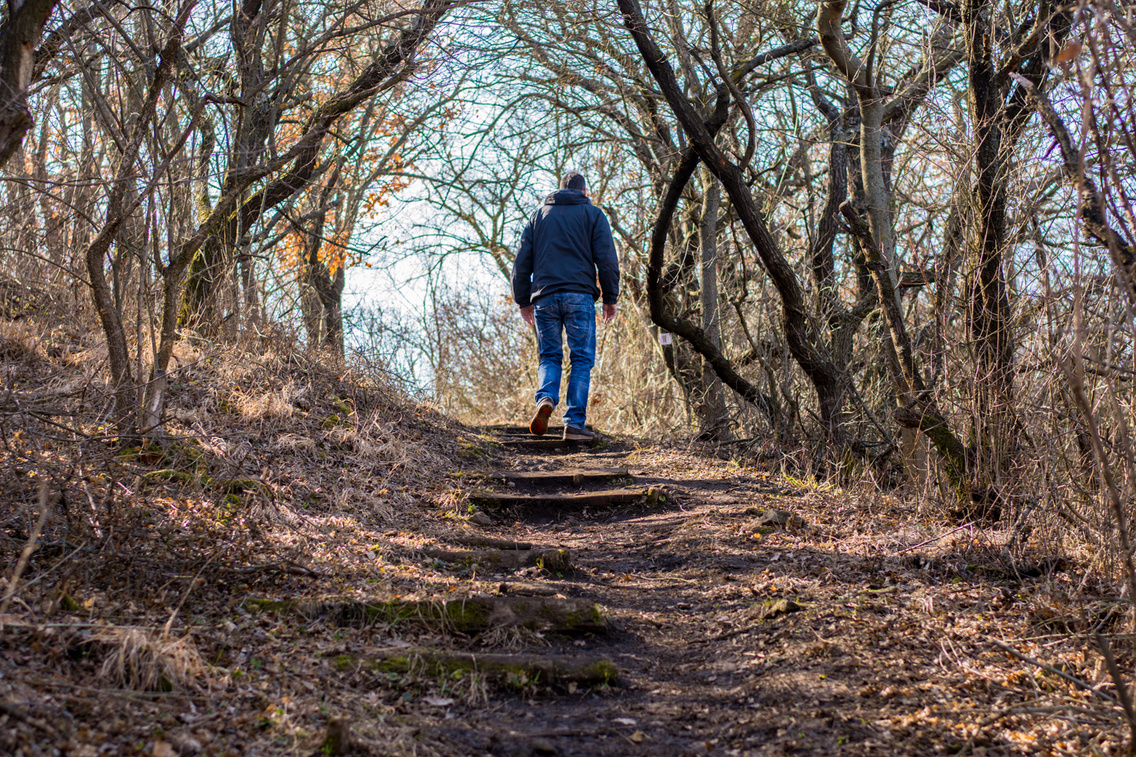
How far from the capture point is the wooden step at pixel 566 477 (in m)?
5.79

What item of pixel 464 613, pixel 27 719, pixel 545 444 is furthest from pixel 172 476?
pixel 545 444

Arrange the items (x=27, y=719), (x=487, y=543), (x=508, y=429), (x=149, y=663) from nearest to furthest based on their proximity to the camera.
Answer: (x=27, y=719), (x=149, y=663), (x=487, y=543), (x=508, y=429)

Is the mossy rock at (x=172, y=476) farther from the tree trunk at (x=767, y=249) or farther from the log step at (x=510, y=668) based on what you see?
the tree trunk at (x=767, y=249)

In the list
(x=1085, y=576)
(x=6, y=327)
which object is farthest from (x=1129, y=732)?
(x=6, y=327)

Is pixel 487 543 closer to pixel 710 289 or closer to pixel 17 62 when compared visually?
pixel 17 62

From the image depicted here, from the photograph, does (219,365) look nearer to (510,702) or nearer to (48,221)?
(48,221)

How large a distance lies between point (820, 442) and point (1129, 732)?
382 centimetres

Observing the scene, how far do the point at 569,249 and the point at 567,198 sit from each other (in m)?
0.54

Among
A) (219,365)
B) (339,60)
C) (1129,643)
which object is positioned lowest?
(1129,643)

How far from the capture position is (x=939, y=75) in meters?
5.96

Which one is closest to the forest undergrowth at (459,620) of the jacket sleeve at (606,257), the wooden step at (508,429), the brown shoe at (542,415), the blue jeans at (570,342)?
the brown shoe at (542,415)

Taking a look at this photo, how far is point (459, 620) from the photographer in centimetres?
300

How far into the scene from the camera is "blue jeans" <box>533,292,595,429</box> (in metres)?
7.01

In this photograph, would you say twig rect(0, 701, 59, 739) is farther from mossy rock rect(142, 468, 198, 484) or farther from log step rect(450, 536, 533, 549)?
log step rect(450, 536, 533, 549)
